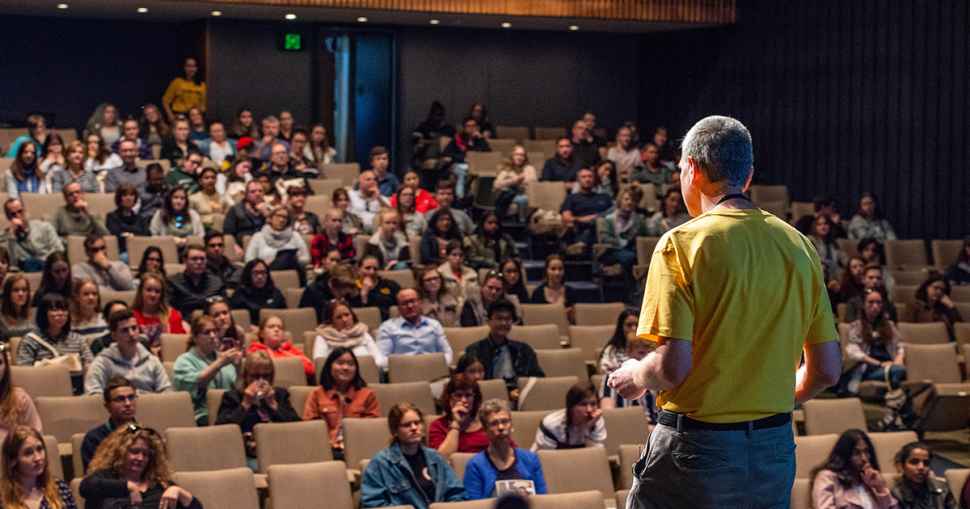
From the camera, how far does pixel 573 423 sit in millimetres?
6594

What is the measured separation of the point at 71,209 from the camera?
9.69 meters

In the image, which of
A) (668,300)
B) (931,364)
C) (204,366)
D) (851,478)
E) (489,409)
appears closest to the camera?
(668,300)

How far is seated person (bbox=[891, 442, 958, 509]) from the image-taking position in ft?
20.5

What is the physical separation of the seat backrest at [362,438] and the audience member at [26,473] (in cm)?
153

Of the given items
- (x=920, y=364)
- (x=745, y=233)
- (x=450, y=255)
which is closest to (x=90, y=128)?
(x=450, y=255)

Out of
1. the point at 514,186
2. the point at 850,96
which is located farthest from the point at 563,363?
the point at 850,96

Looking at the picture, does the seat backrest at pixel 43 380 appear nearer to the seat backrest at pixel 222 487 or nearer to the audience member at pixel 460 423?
the seat backrest at pixel 222 487

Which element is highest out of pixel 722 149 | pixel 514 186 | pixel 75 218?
pixel 722 149

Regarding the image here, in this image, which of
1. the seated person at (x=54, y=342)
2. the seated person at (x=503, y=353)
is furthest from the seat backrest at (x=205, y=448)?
the seated person at (x=503, y=353)

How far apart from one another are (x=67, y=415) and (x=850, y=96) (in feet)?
27.5

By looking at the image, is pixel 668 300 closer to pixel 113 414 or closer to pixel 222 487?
pixel 222 487

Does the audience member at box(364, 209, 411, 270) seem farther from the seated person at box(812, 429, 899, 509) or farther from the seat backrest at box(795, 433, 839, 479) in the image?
Result: the seated person at box(812, 429, 899, 509)

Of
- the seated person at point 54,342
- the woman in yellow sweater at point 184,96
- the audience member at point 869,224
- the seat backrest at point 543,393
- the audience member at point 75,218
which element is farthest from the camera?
the woman in yellow sweater at point 184,96

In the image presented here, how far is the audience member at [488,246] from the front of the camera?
10.1m
